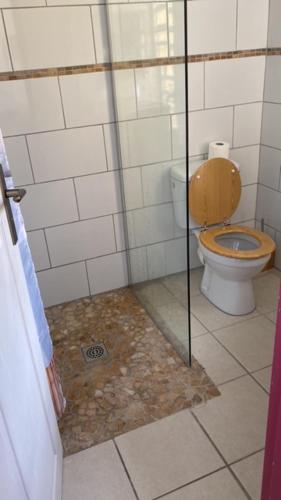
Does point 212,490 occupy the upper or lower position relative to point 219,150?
lower

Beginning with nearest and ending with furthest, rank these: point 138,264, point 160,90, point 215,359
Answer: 1. point 160,90
2. point 215,359
3. point 138,264

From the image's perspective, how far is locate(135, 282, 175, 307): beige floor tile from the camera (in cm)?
203

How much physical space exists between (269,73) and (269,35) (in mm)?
199

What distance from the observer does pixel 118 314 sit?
92.0 inches

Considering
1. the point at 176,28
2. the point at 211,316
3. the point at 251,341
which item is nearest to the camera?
the point at 176,28

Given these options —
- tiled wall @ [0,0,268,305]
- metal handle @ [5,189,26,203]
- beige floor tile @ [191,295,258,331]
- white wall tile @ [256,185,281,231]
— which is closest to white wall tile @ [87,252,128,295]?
tiled wall @ [0,0,268,305]

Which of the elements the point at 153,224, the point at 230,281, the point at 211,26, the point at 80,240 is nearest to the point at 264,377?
the point at 230,281

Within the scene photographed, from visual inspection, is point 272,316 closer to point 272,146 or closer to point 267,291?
point 267,291

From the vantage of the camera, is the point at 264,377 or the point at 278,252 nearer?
the point at 264,377

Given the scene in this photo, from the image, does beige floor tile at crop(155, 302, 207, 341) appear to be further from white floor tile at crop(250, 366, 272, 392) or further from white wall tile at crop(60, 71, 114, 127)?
white wall tile at crop(60, 71, 114, 127)

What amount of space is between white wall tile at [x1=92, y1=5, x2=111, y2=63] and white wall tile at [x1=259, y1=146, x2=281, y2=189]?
1124 millimetres

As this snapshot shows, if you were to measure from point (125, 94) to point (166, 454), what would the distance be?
163 cm

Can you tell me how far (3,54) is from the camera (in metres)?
1.84

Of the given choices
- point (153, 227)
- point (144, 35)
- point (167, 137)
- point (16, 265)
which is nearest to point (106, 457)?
point (16, 265)
